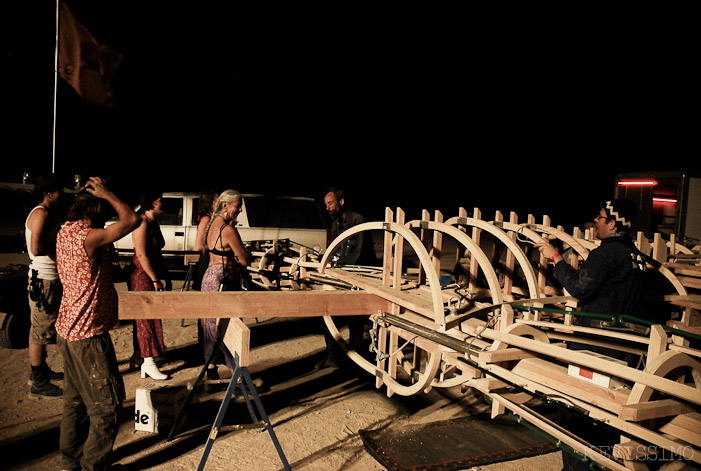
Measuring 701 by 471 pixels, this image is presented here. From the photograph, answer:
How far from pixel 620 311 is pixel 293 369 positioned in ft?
12.7

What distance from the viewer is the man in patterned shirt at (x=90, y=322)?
10.5 ft

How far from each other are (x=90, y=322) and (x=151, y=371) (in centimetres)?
234

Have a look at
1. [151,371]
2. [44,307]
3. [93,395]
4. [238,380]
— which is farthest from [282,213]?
[93,395]

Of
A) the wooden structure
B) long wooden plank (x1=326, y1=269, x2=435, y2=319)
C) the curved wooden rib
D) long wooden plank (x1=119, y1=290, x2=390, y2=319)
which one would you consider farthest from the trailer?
long wooden plank (x1=119, y1=290, x2=390, y2=319)

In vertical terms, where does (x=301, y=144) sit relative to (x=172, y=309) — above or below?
above

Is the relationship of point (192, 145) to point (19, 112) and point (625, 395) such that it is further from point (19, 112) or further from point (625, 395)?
point (625, 395)

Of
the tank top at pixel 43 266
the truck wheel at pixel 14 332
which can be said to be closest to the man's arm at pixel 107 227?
the tank top at pixel 43 266

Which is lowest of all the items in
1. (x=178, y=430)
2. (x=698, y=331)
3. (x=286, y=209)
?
(x=178, y=430)

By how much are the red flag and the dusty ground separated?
388 centimetres

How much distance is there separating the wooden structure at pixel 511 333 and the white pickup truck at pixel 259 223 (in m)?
4.36

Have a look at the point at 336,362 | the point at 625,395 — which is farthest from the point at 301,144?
the point at 625,395

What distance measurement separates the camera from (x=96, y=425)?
10.7ft

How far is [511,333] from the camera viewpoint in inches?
104

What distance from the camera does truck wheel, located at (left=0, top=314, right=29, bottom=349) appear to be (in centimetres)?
516
